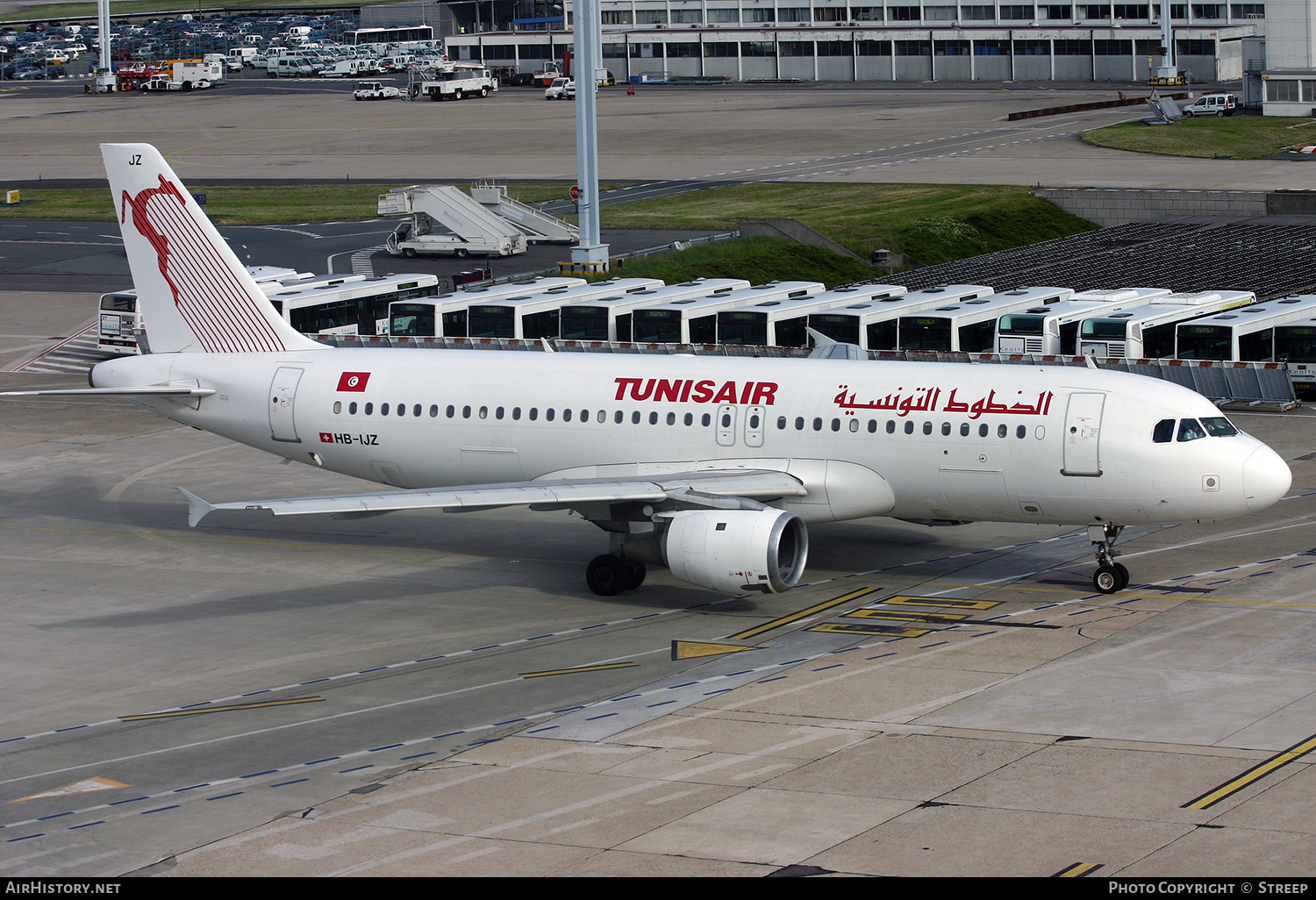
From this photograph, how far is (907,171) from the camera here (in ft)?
417

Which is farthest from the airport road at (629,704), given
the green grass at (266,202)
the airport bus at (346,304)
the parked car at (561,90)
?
the parked car at (561,90)

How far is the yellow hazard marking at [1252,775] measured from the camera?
25.3 metres

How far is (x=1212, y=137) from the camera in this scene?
458 feet

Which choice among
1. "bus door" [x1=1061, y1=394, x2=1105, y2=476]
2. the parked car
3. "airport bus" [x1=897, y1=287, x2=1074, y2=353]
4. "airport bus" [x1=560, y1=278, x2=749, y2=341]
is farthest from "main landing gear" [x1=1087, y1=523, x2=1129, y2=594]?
the parked car

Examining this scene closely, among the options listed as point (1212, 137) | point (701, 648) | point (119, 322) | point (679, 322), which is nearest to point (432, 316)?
point (679, 322)

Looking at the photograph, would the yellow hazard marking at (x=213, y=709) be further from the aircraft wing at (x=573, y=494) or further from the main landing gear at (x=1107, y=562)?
the main landing gear at (x=1107, y=562)

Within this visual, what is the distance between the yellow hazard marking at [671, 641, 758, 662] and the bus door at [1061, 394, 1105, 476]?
8949 millimetres

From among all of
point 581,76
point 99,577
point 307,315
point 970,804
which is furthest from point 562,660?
point 581,76

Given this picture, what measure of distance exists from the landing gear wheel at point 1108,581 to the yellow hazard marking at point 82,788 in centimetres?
2269

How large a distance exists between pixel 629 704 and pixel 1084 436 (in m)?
13.3

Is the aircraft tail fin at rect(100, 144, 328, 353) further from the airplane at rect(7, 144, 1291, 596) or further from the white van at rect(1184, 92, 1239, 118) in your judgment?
the white van at rect(1184, 92, 1239, 118)

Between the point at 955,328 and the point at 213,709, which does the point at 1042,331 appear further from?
the point at 213,709
